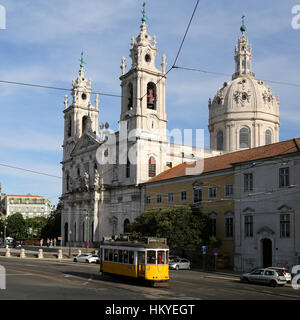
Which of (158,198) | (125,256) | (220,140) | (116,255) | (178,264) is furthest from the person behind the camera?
(220,140)

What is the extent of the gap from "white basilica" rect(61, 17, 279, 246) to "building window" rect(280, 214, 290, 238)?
2470 centimetres

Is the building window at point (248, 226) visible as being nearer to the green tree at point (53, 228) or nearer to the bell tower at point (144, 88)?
the bell tower at point (144, 88)

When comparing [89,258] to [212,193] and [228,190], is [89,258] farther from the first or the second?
[228,190]

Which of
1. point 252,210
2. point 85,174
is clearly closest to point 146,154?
point 85,174

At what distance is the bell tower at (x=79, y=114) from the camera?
3179 inches

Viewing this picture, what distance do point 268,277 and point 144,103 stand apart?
3760 cm

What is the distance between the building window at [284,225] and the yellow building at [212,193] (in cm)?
685

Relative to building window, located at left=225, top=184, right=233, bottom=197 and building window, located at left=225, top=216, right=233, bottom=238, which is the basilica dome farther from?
building window, located at left=225, top=216, right=233, bottom=238

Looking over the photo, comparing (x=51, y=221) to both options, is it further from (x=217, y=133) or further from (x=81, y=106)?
(x=217, y=133)

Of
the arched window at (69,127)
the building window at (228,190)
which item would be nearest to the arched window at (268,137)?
the building window at (228,190)

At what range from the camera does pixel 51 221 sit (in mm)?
92688

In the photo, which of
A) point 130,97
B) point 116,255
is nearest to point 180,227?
point 116,255

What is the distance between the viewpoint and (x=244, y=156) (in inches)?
1796

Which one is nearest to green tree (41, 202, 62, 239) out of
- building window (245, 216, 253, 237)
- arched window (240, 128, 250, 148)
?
arched window (240, 128, 250, 148)
